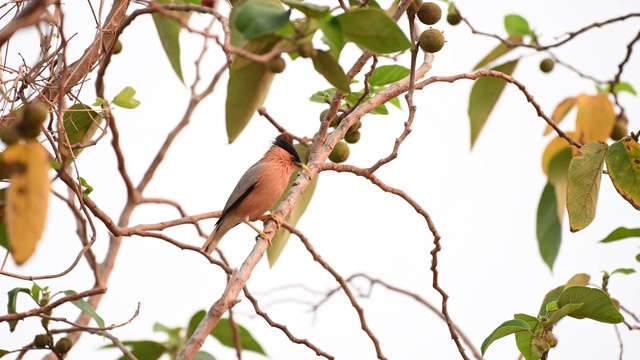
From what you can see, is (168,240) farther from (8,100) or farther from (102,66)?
(102,66)

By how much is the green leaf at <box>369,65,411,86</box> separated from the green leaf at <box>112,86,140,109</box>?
2.75ft

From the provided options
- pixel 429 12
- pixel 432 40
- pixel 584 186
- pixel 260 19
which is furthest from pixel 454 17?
pixel 260 19

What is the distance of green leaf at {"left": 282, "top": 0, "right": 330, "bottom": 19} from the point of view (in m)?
1.52

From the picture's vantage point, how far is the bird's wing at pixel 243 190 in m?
4.00

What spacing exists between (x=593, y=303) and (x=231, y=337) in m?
1.57

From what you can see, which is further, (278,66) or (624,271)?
(624,271)

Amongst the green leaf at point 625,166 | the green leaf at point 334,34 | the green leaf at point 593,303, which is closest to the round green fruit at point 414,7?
the green leaf at point 625,166

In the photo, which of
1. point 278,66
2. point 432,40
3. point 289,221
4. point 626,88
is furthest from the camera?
point 626,88

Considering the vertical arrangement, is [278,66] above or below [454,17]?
below

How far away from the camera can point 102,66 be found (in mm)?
3129

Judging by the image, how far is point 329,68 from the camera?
65.2 inches

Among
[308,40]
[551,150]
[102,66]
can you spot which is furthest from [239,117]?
[551,150]

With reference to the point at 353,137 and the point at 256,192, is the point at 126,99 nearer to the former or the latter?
the point at 353,137

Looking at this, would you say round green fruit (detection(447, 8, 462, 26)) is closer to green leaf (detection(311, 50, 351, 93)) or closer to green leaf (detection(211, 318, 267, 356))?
green leaf (detection(211, 318, 267, 356))
